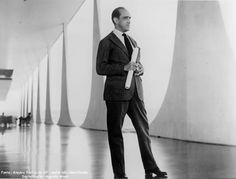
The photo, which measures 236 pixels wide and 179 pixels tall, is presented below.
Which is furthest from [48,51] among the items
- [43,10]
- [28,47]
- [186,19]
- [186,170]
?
[186,170]

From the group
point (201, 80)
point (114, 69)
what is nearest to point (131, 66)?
point (114, 69)

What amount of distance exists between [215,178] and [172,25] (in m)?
4.51

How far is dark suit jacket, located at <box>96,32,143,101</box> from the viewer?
2.03 meters

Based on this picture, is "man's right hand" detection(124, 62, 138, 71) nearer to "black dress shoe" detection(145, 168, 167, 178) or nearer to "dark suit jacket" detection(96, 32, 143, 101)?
"dark suit jacket" detection(96, 32, 143, 101)

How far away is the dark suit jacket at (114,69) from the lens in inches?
79.8

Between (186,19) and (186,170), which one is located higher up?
(186,19)

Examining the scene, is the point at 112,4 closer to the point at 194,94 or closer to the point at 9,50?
the point at 194,94

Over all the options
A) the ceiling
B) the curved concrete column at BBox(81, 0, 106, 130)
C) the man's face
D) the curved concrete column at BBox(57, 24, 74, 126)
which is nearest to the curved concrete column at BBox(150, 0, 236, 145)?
the man's face

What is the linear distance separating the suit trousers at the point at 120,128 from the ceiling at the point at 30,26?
9.15m

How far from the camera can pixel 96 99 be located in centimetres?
974

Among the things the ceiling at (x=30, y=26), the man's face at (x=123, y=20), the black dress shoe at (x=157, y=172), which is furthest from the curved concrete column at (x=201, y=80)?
the ceiling at (x=30, y=26)

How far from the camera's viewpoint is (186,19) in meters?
5.59

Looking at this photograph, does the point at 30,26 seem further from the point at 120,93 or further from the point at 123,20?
the point at 120,93

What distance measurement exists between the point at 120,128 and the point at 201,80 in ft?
11.3
